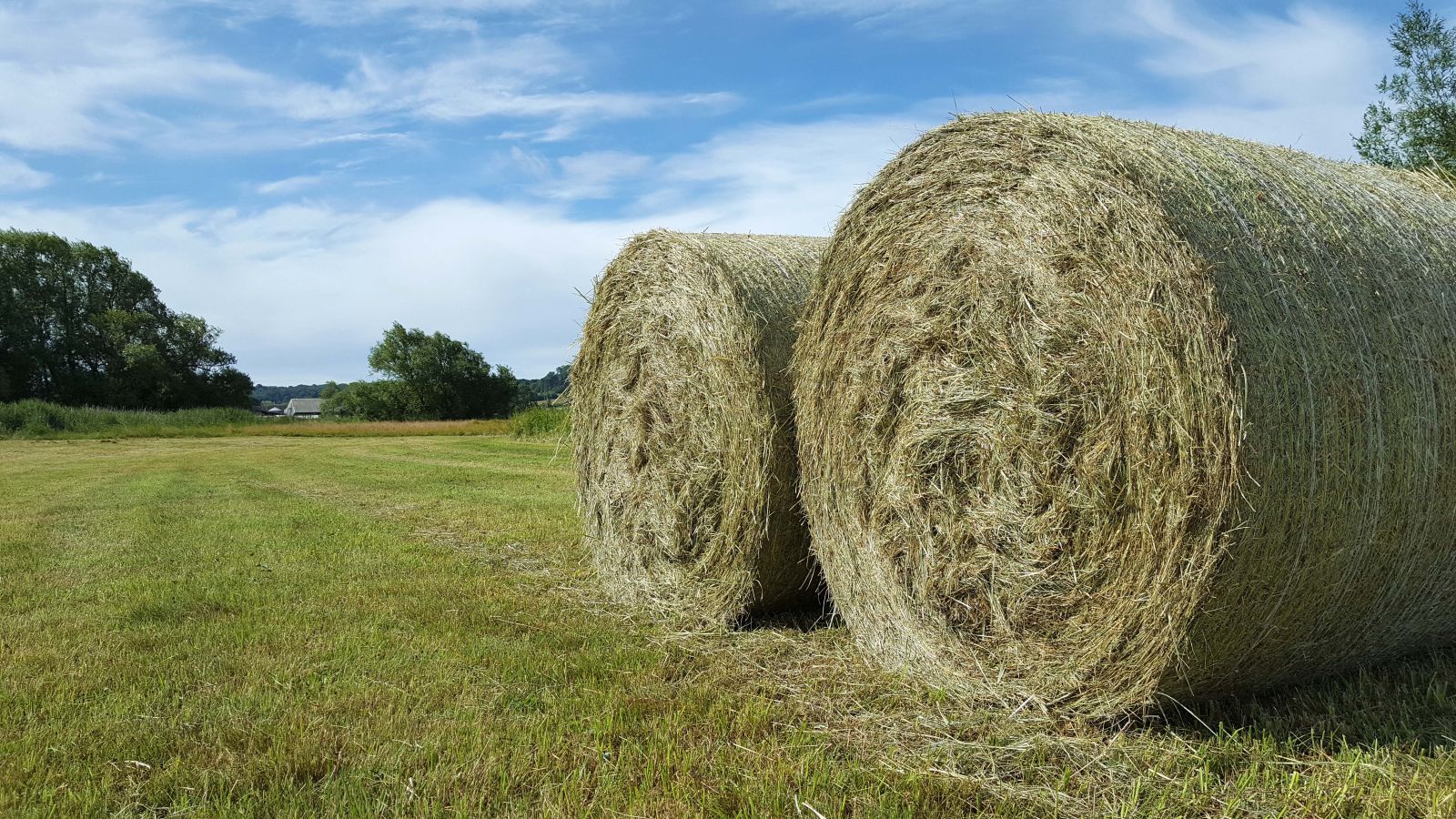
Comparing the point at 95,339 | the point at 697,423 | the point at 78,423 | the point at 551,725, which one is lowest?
the point at 551,725

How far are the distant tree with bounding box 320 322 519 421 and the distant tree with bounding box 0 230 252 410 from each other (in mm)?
8716

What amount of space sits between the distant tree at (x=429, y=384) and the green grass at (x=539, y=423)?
3612cm

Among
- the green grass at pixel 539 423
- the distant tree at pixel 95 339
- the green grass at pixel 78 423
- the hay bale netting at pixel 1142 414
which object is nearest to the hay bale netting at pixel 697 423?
the hay bale netting at pixel 1142 414

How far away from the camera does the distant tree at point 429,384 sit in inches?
2670

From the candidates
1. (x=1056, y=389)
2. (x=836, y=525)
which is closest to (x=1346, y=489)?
(x=1056, y=389)

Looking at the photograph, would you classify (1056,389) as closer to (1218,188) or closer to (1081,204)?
(1081,204)

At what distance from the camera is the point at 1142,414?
143 inches

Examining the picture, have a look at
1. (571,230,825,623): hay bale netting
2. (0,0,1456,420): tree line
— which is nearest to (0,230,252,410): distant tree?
(0,0,1456,420): tree line

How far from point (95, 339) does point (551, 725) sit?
6392 cm

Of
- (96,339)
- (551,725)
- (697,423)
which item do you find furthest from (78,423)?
(551,725)

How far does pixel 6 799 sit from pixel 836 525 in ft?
11.5

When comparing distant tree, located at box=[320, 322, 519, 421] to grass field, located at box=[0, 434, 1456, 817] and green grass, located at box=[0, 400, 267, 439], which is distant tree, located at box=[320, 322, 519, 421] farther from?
grass field, located at box=[0, 434, 1456, 817]

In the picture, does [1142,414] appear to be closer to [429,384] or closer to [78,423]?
[78,423]

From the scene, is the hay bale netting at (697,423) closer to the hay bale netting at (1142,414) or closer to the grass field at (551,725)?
the grass field at (551,725)
